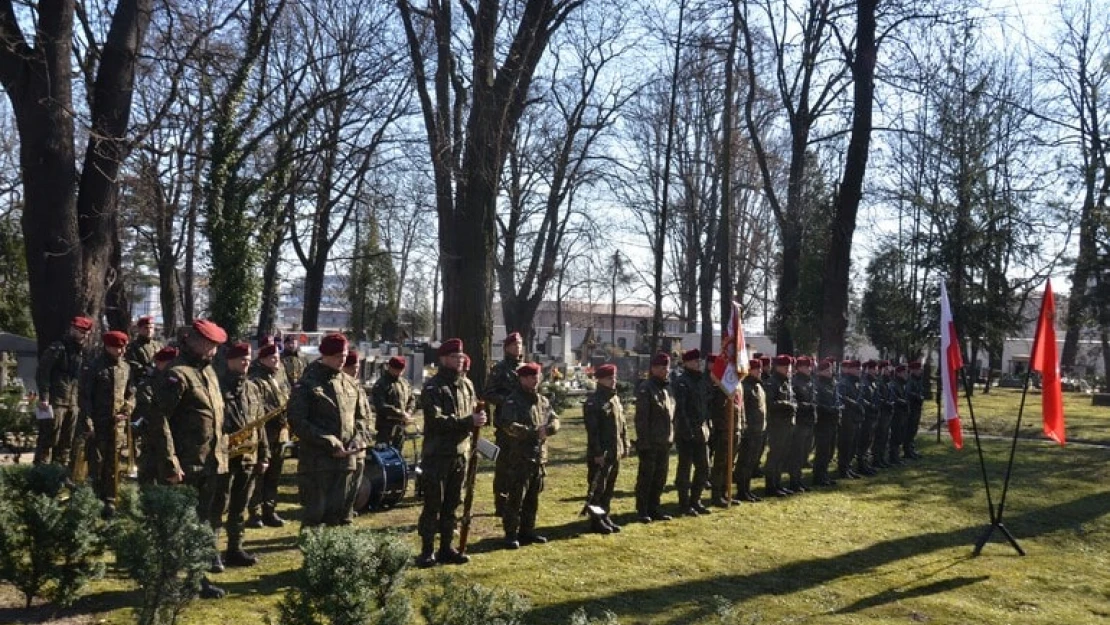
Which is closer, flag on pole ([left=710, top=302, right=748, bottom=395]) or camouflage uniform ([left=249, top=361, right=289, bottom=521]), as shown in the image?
camouflage uniform ([left=249, top=361, right=289, bottom=521])

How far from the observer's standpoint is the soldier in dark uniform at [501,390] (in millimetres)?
9703

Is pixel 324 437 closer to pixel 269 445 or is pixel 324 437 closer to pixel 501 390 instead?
pixel 269 445

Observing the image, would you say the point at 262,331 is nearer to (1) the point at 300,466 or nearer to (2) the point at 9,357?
(2) the point at 9,357

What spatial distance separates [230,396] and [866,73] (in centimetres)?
1688

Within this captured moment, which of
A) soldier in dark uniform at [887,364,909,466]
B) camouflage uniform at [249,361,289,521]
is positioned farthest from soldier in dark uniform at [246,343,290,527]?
soldier in dark uniform at [887,364,909,466]

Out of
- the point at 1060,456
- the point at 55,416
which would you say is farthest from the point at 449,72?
the point at 1060,456

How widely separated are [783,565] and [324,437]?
4935 mm

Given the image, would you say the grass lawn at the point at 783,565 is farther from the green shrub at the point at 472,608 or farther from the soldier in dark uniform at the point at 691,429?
the green shrub at the point at 472,608

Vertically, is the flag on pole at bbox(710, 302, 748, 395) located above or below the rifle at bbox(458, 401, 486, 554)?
above

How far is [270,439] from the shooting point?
1002cm

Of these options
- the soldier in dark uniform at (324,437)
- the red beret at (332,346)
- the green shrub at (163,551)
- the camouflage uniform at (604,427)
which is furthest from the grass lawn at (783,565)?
the red beret at (332,346)

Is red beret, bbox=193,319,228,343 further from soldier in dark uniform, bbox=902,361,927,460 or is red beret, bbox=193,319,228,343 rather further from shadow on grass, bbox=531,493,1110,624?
soldier in dark uniform, bbox=902,361,927,460

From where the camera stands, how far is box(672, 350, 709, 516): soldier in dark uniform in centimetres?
1134

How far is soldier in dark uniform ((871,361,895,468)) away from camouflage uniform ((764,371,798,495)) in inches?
142
